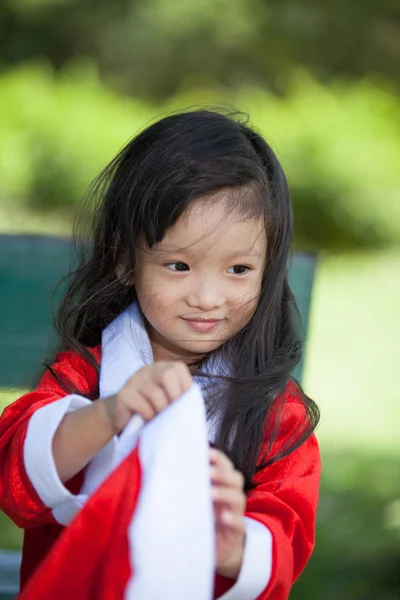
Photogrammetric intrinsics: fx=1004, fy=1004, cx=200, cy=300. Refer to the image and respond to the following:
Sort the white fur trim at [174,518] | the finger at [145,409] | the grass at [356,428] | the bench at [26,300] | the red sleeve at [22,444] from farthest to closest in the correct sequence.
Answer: the grass at [356,428] < the bench at [26,300] < the red sleeve at [22,444] < the finger at [145,409] < the white fur trim at [174,518]

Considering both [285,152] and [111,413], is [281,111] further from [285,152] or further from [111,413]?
[111,413]

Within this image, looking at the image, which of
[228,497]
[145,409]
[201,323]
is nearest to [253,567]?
[228,497]

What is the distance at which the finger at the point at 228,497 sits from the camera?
4.17 feet

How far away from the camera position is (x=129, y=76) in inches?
311

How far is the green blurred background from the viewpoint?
5414 millimetres

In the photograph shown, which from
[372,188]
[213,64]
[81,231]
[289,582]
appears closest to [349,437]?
[81,231]

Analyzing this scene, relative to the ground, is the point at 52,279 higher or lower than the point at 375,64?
lower

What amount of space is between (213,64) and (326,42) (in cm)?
100

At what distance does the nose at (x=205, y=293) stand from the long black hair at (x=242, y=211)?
98mm

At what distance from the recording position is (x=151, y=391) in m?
1.27

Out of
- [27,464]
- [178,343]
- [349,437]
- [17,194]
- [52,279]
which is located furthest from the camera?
[17,194]

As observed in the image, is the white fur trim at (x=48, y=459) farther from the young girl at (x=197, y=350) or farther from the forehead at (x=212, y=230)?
the forehead at (x=212, y=230)

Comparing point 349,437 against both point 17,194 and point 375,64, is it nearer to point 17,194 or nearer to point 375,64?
point 17,194

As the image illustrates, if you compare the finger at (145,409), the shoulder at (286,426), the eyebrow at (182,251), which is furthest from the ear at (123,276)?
the finger at (145,409)
